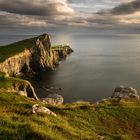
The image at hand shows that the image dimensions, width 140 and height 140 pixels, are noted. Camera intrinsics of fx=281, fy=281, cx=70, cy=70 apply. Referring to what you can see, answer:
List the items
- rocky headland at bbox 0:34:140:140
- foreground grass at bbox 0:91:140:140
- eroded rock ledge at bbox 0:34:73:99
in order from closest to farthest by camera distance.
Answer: foreground grass at bbox 0:91:140:140, rocky headland at bbox 0:34:140:140, eroded rock ledge at bbox 0:34:73:99

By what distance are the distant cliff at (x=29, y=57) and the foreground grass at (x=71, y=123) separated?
330 feet

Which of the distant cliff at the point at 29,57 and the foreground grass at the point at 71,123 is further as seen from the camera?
the distant cliff at the point at 29,57

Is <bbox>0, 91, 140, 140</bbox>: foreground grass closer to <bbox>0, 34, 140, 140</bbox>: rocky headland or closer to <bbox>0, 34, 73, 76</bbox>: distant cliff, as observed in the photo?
<bbox>0, 34, 140, 140</bbox>: rocky headland

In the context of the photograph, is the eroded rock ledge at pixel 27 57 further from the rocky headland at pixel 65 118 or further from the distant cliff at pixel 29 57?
the rocky headland at pixel 65 118

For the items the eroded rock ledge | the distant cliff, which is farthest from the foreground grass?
the distant cliff

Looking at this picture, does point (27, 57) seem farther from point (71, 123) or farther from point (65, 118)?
point (71, 123)

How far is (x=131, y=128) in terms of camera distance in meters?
39.4

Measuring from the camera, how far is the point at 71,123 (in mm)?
32625

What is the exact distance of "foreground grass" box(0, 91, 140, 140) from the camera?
20.9 metres

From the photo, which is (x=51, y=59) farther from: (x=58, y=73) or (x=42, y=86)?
(x=42, y=86)

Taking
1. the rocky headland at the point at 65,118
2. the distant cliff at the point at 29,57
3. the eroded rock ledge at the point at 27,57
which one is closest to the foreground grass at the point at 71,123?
the rocky headland at the point at 65,118

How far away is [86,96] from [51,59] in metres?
86.1

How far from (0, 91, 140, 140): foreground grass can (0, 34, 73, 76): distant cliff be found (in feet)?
330

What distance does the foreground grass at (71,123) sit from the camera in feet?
68.5
